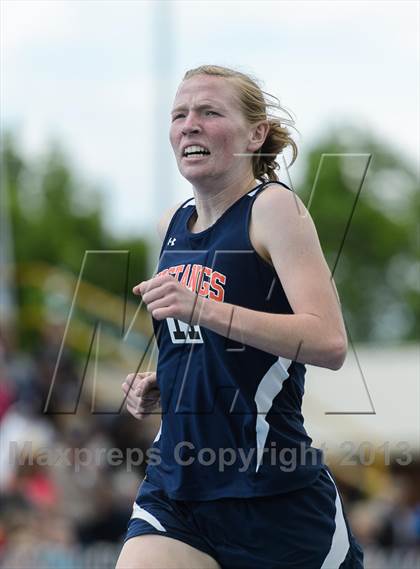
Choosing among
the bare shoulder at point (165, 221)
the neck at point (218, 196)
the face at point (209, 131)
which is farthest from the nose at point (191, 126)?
the bare shoulder at point (165, 221)

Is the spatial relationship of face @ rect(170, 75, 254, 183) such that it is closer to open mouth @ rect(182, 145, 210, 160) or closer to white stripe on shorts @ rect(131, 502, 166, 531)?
open mouth @ rect(182, 145, 210, 160)

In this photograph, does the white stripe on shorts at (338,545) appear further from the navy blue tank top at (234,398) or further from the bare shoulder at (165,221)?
the bare shoulder at (165,221)

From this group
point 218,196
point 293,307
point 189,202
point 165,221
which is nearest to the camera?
point 293,307

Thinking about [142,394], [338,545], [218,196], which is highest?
[218,196]

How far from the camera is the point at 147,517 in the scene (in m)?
3.40

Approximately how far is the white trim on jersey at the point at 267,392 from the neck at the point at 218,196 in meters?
0.51

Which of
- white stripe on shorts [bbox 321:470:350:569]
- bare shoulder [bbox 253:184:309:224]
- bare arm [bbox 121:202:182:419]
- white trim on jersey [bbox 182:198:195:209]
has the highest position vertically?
bare shoulder [bbox 253:184:309:224]

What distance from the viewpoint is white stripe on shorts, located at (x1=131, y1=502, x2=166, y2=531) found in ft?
11.0

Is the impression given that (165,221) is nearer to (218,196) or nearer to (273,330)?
(218,196)

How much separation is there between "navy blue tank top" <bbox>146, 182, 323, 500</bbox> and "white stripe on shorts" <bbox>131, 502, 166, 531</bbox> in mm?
95

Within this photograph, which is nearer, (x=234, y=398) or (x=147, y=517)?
(x=234, y=398)

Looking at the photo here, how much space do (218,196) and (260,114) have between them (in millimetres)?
302

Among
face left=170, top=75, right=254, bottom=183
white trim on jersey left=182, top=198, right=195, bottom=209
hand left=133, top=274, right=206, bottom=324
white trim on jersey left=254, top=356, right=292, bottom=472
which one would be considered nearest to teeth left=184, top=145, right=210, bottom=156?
face left=170, top=75, right=254, bottom=183

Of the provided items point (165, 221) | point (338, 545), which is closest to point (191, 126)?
point (165, 221)
